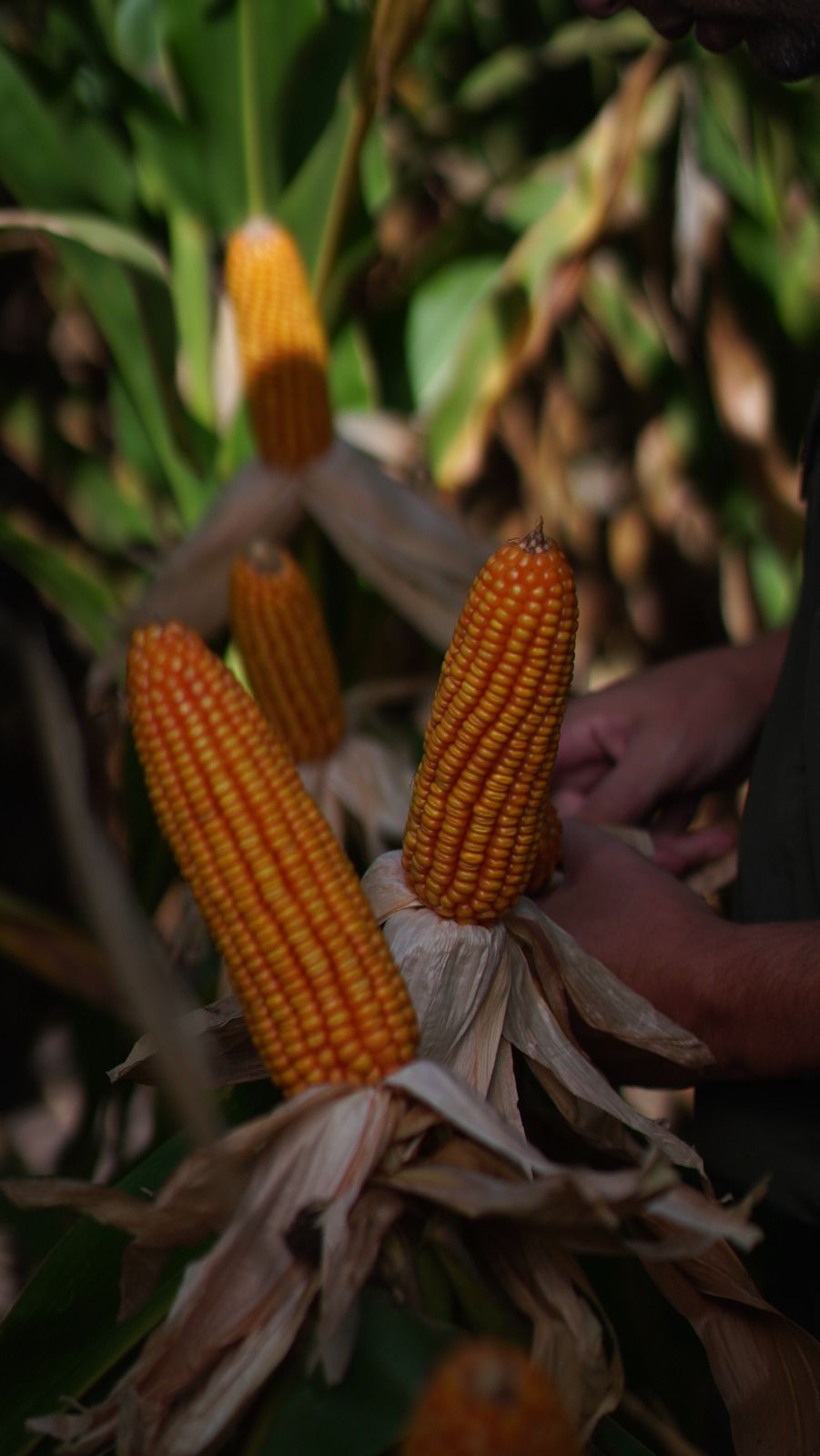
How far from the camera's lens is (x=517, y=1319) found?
722mm

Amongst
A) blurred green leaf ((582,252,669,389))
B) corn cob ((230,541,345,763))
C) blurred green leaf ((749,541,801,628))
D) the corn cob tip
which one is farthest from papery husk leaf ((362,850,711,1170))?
blurred green leaf ((582,252,669,389))

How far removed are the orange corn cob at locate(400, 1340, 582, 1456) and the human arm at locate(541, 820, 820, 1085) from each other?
417 mm

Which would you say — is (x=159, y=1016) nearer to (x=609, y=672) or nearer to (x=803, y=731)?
(x=803, y=731)

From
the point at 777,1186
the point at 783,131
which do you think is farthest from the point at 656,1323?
the point at 783,131

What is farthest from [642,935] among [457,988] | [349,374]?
[349,374]

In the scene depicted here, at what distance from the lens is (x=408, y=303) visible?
6.38 ft

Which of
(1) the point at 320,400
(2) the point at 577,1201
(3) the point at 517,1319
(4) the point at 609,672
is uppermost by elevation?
(1) the point at 320,400

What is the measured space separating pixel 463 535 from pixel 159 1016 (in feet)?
4.17

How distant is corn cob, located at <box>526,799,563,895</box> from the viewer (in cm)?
94

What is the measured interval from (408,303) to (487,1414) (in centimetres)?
177

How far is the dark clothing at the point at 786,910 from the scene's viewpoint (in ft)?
2.87

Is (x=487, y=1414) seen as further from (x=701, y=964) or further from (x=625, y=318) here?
(x=625, y=318)

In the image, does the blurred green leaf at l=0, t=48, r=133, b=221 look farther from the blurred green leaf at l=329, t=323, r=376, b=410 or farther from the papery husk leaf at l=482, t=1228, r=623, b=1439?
the papery husk leaf at l=482, t=1228, r=623, b=1439

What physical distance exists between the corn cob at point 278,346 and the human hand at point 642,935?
0.81m
